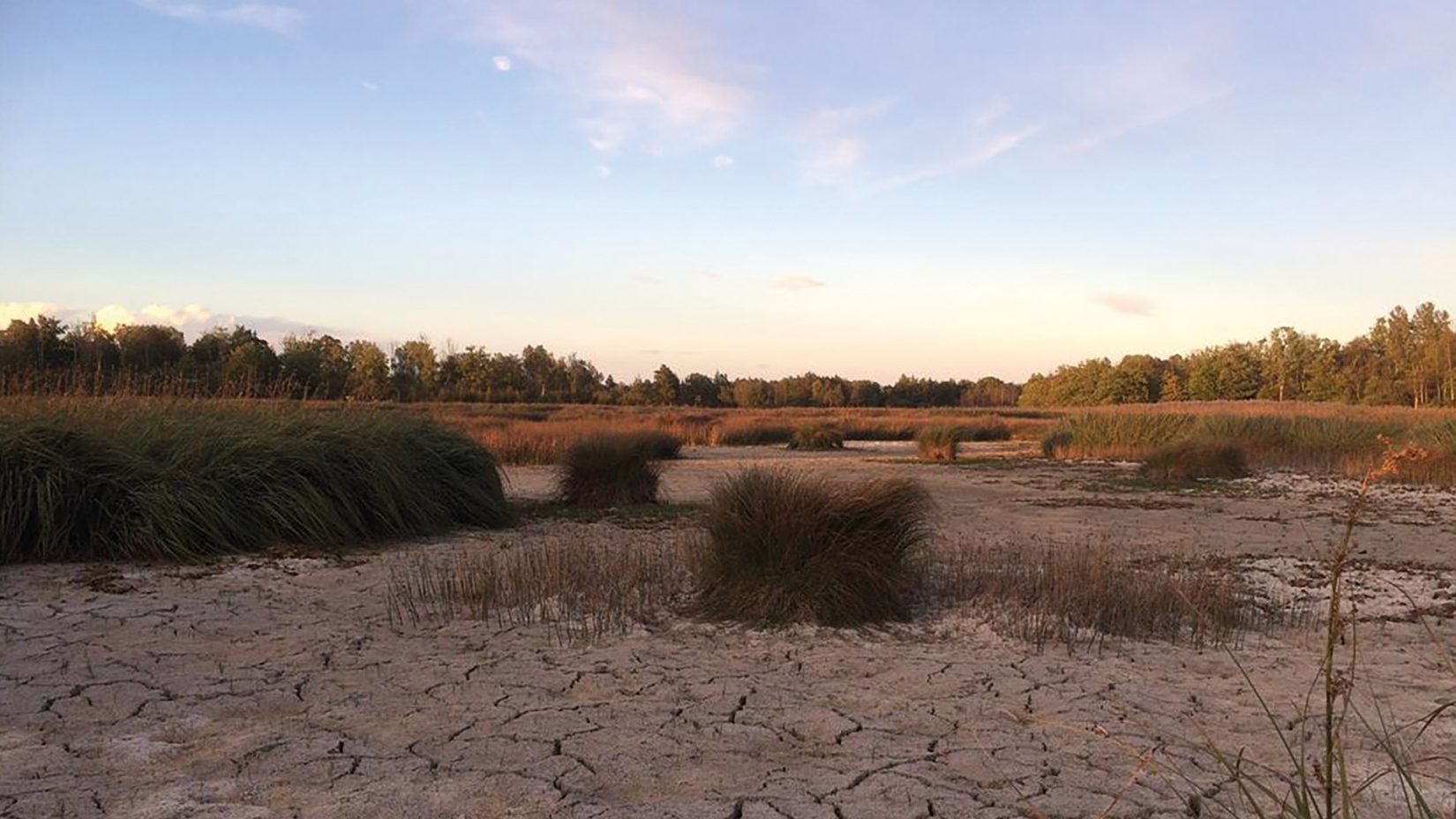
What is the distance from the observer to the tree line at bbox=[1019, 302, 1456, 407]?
54219mm

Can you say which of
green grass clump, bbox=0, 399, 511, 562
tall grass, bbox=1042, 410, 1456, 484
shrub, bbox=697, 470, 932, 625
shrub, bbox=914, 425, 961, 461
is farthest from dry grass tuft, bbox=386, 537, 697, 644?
shrub, bbox=914, 425, 961, 461

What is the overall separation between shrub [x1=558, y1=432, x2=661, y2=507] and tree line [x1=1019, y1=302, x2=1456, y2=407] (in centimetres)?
5272

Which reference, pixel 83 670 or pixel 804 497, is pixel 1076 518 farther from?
pixel 83 670

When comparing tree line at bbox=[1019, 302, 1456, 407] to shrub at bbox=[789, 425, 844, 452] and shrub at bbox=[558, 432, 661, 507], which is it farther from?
shrub at bbox=[558, 432, 661, 507]

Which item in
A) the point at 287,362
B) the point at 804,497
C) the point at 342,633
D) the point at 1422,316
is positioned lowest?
the point at 342,633

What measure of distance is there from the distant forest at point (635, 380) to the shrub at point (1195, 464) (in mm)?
14444

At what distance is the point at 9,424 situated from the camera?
311 inches

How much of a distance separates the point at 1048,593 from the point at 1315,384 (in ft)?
215

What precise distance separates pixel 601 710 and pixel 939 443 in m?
22.1

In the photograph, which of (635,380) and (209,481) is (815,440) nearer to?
(209,481)

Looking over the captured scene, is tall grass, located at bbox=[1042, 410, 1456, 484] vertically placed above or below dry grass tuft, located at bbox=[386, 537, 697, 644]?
above

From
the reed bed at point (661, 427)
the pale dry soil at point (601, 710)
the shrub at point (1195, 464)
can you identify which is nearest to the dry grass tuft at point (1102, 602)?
the pale dry soil at point (601, 710)

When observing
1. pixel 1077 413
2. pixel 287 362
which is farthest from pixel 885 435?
pixel 287 362

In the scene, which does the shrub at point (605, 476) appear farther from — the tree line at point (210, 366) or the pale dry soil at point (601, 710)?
the pale dry soil at point (601, 710)
